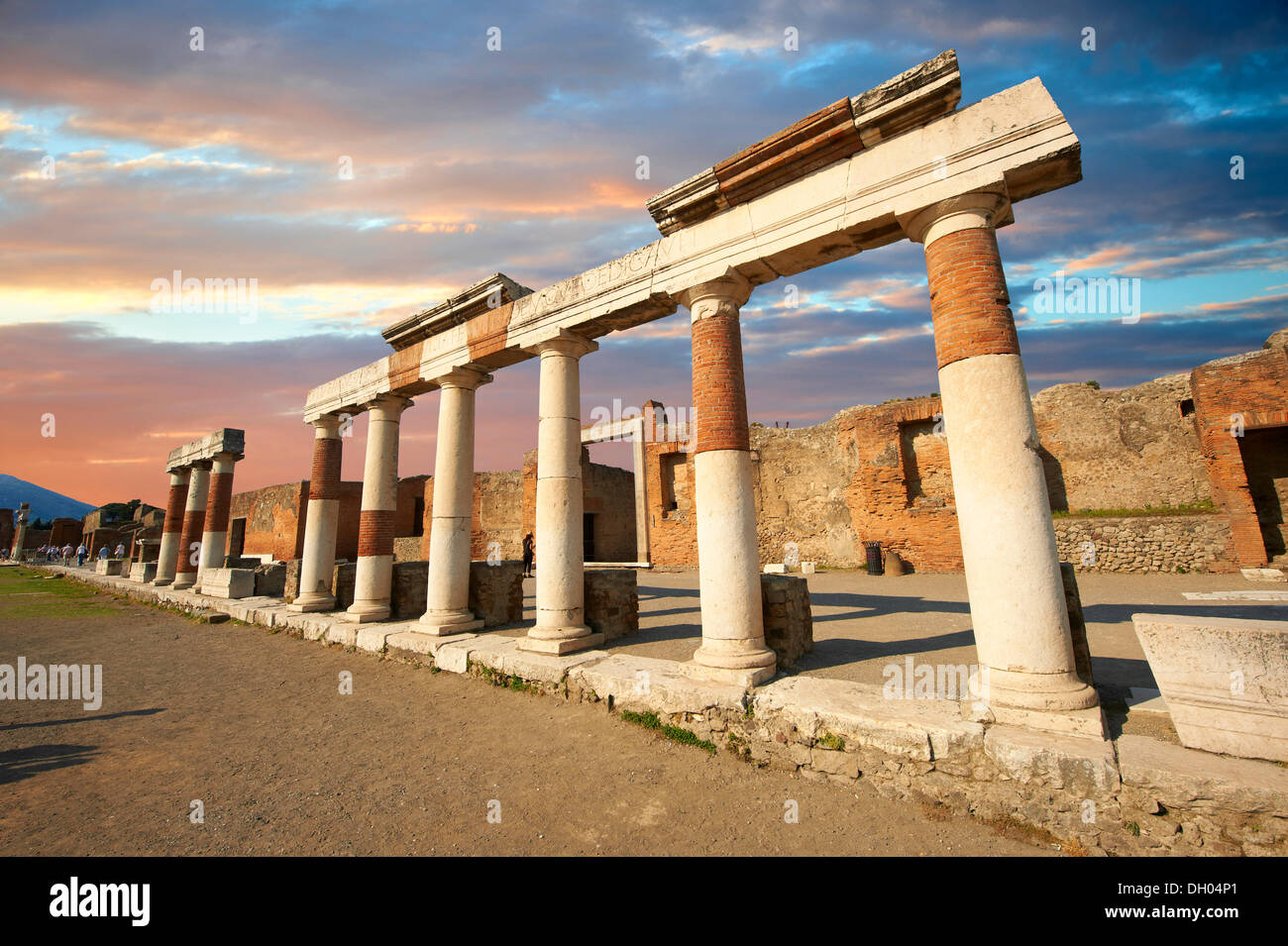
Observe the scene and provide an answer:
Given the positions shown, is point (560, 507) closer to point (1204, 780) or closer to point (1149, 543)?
point (1204, 780)

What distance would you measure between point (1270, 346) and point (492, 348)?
17455 mm

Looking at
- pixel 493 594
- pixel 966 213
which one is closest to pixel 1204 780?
pixel 966 213

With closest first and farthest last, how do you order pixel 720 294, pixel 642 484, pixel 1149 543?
pixel 720 294, pixel 1149 543, pixel 642 484

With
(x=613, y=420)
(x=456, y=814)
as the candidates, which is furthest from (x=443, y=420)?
(x=613, y=420)

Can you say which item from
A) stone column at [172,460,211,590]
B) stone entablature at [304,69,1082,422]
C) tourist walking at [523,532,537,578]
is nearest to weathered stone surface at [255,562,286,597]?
stone column at [172,460,211,590]

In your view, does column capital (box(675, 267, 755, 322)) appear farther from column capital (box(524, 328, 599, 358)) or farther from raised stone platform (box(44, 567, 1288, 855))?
raised stone platform (box(44, 567, 1288, 855))

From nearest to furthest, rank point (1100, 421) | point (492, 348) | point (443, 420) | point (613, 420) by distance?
point (492, 348) < point (443, 420) < point (1100, 421) < point (613, 420)

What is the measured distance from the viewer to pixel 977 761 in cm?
337

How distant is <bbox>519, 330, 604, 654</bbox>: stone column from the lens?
6523mm

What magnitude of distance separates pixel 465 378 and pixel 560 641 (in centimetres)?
463

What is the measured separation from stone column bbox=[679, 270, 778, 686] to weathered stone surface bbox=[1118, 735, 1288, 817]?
2.53m

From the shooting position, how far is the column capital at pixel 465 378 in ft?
27.7

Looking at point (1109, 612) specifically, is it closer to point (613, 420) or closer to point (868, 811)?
point (868, 811)
